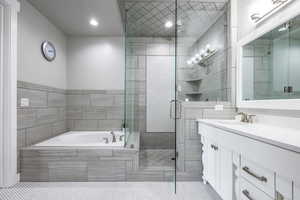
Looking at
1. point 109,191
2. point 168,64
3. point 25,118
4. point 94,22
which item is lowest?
point 109,191

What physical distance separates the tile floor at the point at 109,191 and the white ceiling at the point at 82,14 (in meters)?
2.53

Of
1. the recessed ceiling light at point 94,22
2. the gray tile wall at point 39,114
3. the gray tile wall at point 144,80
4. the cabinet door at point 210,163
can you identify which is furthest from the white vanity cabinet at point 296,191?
the recessed ceiling light at point 94,22

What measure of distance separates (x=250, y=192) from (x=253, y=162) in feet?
0.76

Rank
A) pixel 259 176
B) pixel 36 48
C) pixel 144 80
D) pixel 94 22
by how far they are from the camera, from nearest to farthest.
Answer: pixel 259 176, pixel 36 48, pixel 94 22, pixel 144 80

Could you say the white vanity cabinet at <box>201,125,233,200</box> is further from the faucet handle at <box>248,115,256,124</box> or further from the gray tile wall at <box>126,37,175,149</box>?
the gray tile wall at <box>126,37,175,149</box>

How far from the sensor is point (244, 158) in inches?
47.9

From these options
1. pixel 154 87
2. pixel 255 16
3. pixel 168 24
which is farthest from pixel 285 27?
pixel 154 87

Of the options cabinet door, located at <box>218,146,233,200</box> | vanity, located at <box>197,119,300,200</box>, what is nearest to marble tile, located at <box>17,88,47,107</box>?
vanity, located at <box>197,119,300,200</box>

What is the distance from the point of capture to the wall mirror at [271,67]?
1382 millimetres

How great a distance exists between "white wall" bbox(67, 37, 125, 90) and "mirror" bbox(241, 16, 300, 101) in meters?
2.38

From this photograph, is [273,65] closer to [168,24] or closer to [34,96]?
[168,24]

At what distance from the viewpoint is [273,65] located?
5.29ft

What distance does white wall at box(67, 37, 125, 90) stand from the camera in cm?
344

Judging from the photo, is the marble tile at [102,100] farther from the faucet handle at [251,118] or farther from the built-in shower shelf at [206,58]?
the faucet handle at [251,118]
